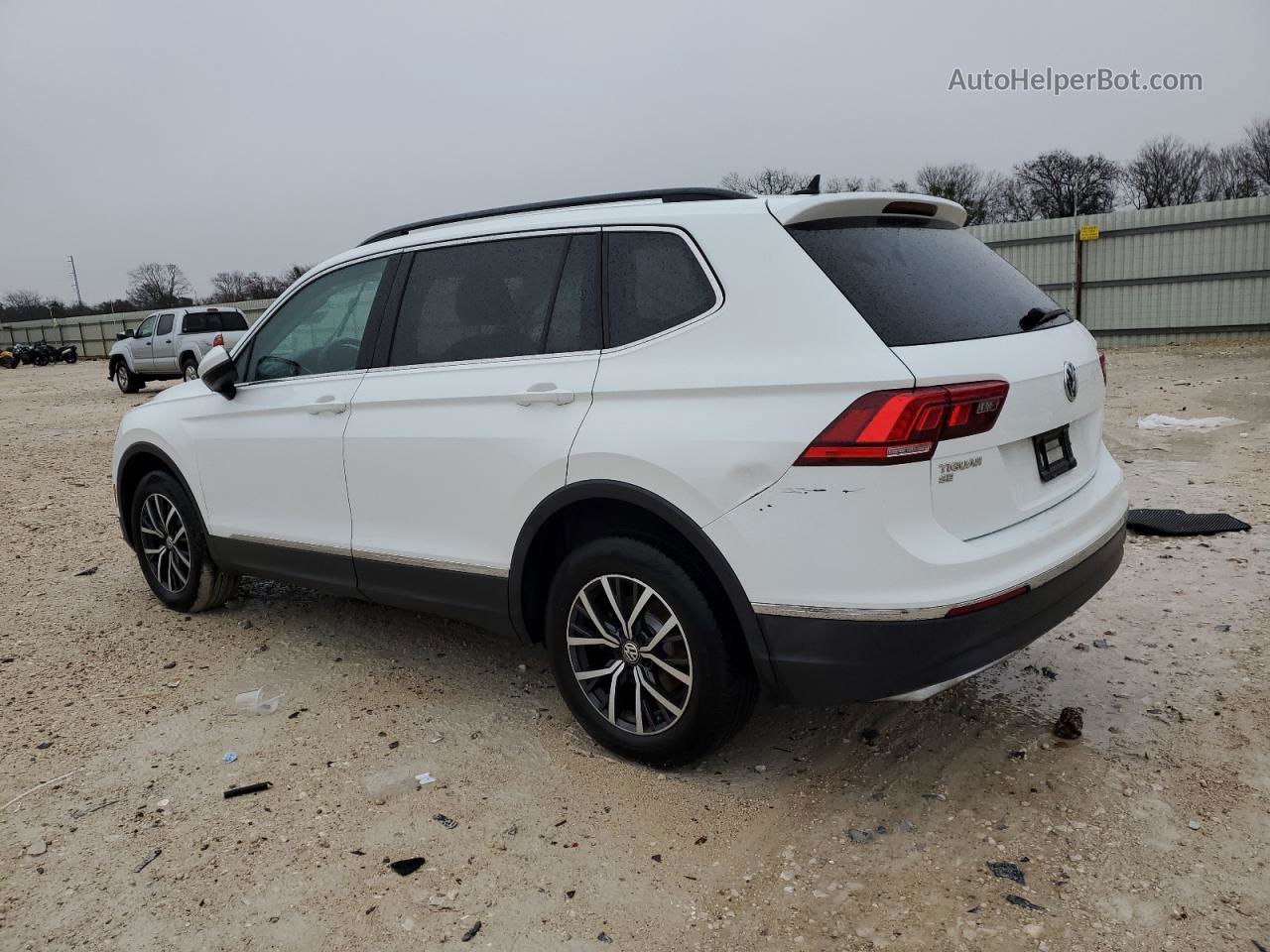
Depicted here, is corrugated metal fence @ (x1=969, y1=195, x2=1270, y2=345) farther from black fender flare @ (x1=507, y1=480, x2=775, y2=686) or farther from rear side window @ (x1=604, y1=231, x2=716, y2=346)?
black fender flare @ (x1=507, y1=480, x2=775, y2=686)

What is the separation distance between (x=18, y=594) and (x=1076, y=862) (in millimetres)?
5846

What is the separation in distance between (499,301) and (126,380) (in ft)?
74.8

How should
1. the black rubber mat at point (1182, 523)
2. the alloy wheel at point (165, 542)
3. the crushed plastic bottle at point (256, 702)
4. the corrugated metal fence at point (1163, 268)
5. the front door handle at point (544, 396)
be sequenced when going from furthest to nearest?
1. the corrugated metal fence at point (1163, 268)
2. the black rubber mat at point (1182, 523)
3. the alloy wheel at point (165, 542)
4. the crushed plastic bottle at point (256, 702)
5. the front door handle at point (544, 396)

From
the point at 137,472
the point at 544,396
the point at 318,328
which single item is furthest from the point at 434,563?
the point at 137,472

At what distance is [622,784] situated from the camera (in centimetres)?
330

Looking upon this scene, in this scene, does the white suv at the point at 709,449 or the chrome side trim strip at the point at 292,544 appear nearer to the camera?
the white suv at the point at 709,449

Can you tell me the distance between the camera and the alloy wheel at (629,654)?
314 centimetres

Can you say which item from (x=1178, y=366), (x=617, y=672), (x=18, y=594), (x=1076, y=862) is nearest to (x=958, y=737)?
(x=1076, y=862)

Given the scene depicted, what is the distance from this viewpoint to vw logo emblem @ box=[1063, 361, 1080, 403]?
3092 mm

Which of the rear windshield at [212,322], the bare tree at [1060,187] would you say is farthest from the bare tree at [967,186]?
the rear windshield at [212,322]

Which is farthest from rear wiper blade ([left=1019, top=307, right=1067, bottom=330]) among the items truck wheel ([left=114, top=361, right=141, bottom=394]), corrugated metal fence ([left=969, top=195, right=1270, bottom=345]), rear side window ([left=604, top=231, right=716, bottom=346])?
truck wheel ([left=114, top=361, right=141, bottom=394])

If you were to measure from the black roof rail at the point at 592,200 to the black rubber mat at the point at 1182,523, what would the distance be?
3.84 m

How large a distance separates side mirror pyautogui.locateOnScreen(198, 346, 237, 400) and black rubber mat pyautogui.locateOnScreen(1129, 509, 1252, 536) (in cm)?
504

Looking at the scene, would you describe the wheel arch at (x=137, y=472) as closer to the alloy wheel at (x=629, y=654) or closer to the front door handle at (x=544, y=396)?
the front door handle at (x=544, y=396)
